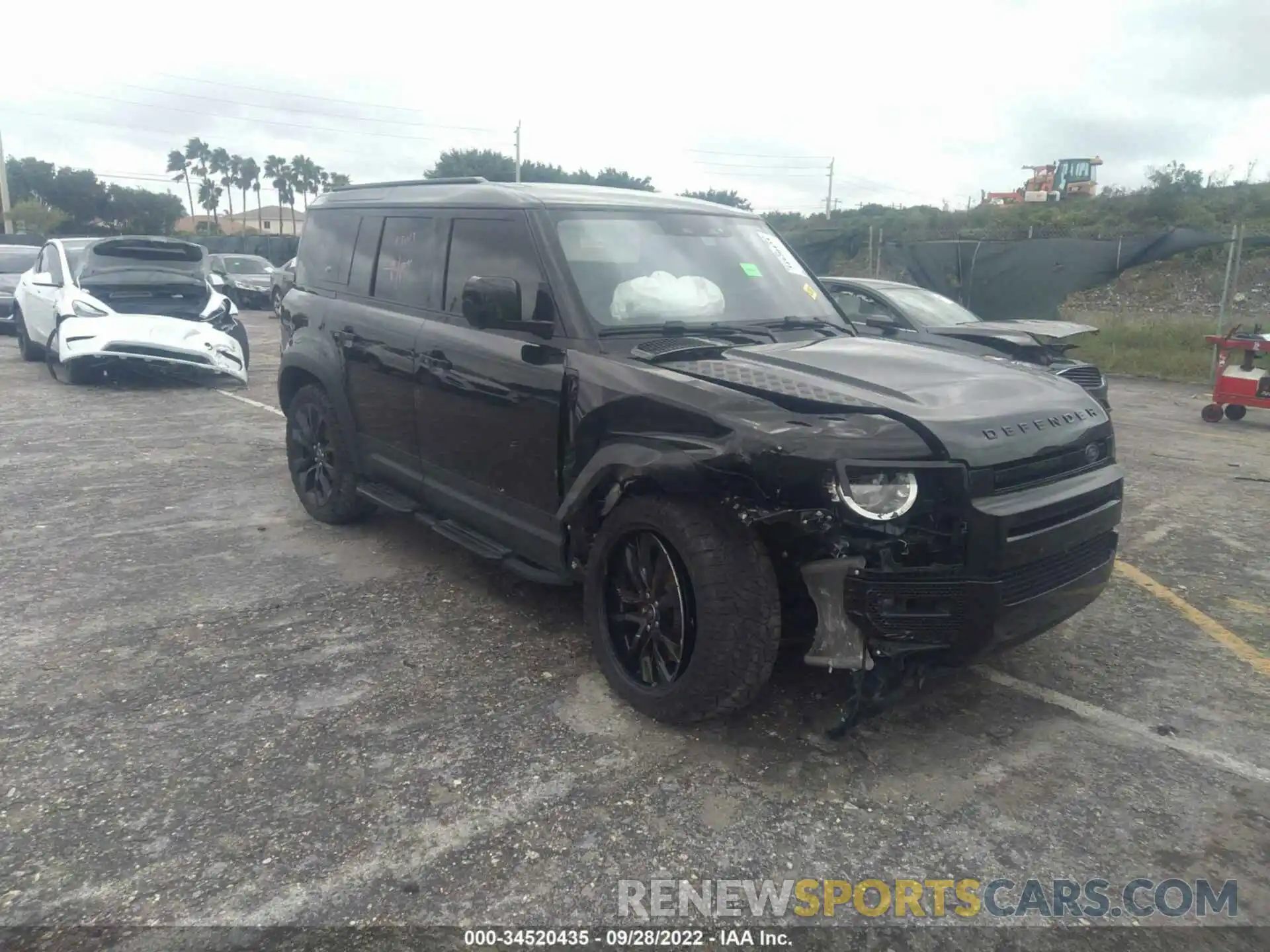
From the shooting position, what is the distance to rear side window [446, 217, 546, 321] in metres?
4.03

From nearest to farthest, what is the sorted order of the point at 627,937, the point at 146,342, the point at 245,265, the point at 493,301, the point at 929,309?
the point at 627,937
the point at 493,301
the point at 929,309
the point at 146,342
the point at 245,265

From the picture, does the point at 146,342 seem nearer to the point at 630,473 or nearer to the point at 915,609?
the point at 630,473

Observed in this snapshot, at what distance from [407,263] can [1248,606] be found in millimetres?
4581

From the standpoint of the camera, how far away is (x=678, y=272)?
4195mm

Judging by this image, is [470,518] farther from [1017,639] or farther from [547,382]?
[1017,639]

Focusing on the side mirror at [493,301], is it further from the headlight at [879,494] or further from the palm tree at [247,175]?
the palm tree at [247,175]

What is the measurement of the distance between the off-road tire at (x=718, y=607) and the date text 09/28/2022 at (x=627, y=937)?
857mm

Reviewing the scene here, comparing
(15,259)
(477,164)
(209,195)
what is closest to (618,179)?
(477,164)

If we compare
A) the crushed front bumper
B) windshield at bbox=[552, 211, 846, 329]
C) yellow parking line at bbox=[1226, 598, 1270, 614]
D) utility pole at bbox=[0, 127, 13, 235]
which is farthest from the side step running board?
utility pole at bbox=[0, 127, 13, 235]

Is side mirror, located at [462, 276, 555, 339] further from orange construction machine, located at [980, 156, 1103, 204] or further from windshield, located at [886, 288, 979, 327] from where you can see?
orange construction machine, located at [980, 156, 1103, 204]

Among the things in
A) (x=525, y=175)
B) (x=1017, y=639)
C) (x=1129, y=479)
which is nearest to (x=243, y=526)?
(x=1017, y=639)

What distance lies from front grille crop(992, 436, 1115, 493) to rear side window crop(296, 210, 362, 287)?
3799 mm

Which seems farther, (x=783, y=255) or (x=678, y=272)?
(x=783, y=255)

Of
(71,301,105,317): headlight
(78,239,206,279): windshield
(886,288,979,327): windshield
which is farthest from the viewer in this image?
(78,239,206,279): windshield
